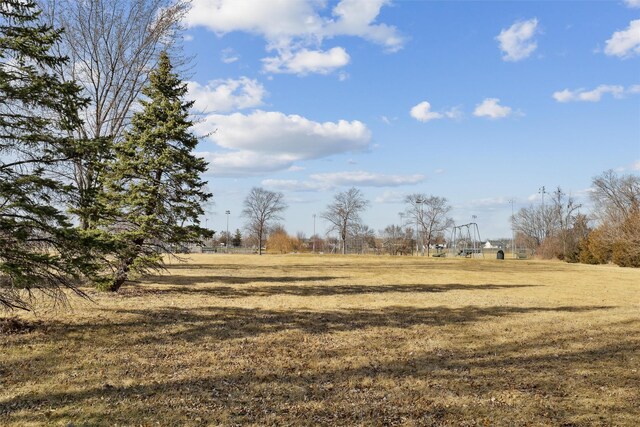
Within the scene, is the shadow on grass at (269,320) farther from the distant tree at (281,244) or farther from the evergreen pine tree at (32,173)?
the distant tree at (281,244)

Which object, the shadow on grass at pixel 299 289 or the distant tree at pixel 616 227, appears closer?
the shadow on grass at pixel 299 289

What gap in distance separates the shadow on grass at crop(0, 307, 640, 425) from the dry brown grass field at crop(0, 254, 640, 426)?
0.03m

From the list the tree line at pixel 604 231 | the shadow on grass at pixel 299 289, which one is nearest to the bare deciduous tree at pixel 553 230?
the tree line at pixel 604 231

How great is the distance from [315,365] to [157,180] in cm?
1038

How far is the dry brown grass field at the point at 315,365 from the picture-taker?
5480 mm

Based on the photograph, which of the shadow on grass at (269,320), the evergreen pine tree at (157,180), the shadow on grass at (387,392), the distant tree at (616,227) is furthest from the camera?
the distant tree at (616,227)

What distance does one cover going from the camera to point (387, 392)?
6.33m

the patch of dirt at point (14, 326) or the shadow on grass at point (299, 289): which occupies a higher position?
the patch of dirt at point (14, 326)

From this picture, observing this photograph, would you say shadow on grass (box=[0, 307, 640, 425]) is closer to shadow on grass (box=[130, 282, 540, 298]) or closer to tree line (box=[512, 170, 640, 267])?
shadow on grass (box=[130, 282, 540, 298])

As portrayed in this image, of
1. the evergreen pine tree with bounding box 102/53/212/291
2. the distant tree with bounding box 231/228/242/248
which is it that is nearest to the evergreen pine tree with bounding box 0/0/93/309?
the evergreen pine tree with bounding box 102/53/212/291

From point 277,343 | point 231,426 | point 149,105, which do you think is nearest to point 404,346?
point 277,343

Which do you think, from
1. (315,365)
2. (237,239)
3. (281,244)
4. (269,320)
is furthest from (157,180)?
(237,239)

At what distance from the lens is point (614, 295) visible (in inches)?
755

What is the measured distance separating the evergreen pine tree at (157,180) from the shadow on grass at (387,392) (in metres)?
7.54
